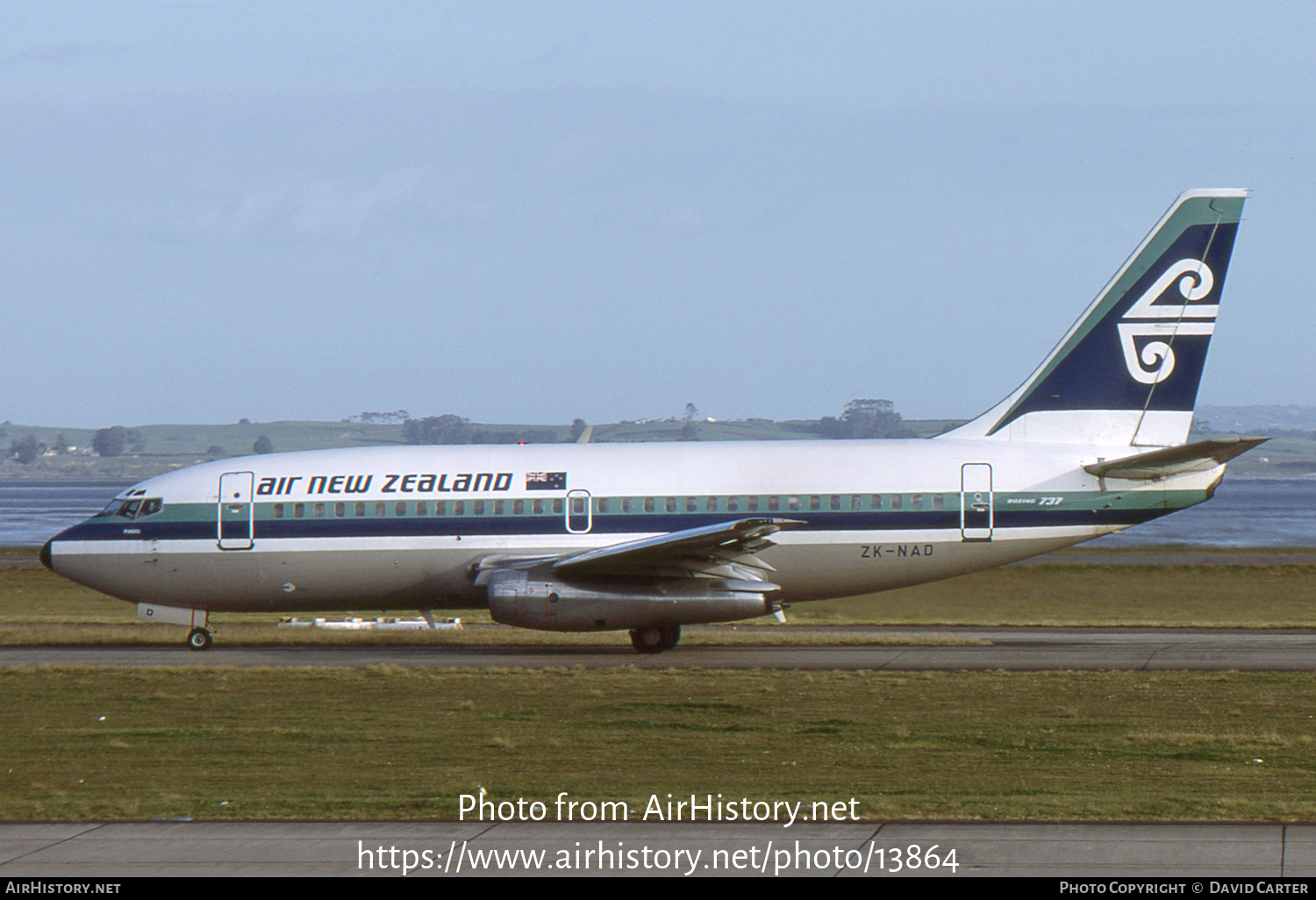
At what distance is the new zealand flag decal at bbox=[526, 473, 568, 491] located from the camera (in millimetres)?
28547

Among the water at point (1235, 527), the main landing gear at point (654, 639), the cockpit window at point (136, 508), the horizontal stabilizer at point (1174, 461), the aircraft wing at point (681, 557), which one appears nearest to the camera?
the aircraft wing at point (681, 557)

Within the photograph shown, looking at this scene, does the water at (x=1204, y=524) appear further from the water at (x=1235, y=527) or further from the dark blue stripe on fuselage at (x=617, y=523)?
the dark blue stripe on fuselage at (x=617, y=523)

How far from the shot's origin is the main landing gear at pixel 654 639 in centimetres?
2828

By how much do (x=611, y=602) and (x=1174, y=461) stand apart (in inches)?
455

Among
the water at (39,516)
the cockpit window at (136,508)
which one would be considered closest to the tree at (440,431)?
the water at (39,516)

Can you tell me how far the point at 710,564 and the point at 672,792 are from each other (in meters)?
14.2

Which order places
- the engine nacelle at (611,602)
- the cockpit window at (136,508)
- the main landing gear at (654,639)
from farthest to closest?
the cockpit window at (136,508) < the main landing gear at (654,639) < the engine nacelle at (611,602)

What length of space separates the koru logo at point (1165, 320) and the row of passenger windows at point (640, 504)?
18.1ft

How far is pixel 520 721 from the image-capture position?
61.6ft

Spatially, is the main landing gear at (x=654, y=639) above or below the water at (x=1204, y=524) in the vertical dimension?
above

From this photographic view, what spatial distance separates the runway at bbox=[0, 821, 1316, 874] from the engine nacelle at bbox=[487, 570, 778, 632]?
15.2 meters

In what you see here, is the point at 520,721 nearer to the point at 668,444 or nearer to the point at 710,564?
the point at 710,564

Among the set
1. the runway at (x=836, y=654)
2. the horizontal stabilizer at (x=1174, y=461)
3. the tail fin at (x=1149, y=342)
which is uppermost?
the tail fin at (x=1149, y=342)

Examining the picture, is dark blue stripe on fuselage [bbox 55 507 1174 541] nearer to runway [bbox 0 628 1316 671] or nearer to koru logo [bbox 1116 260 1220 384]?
runway [bbox 0 628 1316 671]
